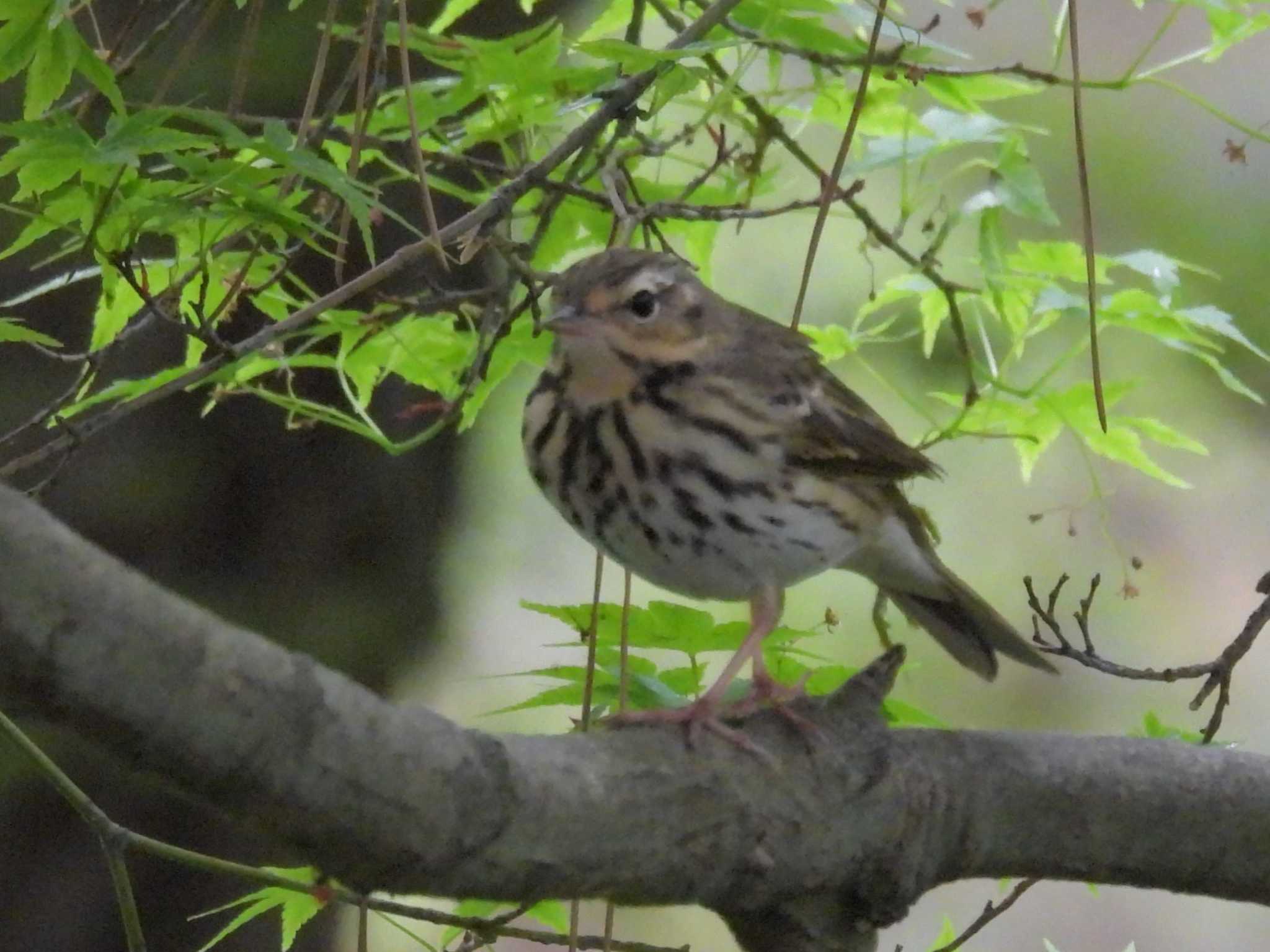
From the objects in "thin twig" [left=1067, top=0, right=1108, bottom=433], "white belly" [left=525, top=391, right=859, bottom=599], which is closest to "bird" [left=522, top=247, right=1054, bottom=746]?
"white belly" [left=525, top=391, right=859, bottom=599]

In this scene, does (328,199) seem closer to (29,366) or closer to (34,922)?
(29,366)

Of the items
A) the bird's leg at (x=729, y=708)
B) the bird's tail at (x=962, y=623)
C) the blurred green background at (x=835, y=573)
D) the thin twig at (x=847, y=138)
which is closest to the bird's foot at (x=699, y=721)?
the bird's leg at (x=729, y=708)

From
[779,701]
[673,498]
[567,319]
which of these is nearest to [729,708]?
[779,701]

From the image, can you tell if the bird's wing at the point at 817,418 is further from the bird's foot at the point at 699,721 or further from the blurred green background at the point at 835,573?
the blurred green background at the point at 835,573

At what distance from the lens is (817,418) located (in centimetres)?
138

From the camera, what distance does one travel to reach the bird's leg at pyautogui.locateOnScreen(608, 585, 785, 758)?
1.00 metres

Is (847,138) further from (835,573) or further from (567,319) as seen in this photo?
(835,573)

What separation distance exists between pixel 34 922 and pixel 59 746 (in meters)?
0.33

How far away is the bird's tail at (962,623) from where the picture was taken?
5.24ft

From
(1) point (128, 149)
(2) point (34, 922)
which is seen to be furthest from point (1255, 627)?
(2) point (34, 922)

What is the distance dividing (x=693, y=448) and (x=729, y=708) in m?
0.25

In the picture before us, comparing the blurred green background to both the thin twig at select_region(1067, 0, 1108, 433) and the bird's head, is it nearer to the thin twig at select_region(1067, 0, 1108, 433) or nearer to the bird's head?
the bird's head

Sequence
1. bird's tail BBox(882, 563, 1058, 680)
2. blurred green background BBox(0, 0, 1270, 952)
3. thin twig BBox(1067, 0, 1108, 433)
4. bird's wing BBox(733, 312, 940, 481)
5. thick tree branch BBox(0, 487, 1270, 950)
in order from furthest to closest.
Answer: blurred green background BBox(0, 0, 1270, 952)
bird's tail BBox(882, 563, 1058, 680)
bird's wing BBox(733, 312, 940, 481)
thin twig BBox(1067, 0, 1108, 433)
thick tree branch BBox(0, 487, 1270, 950)

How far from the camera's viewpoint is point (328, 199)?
45.4 inches
